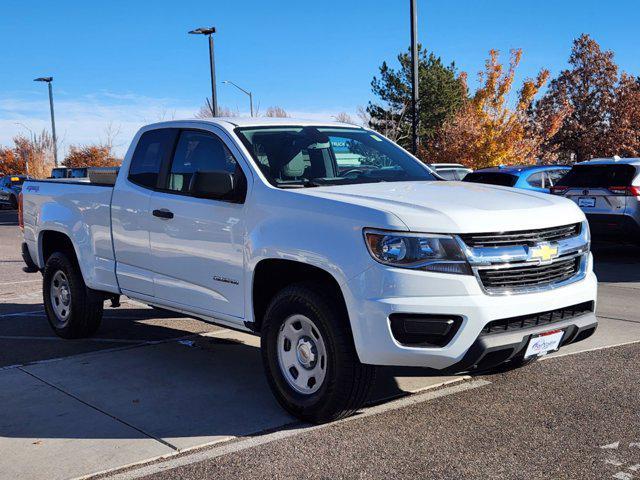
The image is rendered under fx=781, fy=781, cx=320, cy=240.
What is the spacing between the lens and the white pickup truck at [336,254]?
4.32 metres

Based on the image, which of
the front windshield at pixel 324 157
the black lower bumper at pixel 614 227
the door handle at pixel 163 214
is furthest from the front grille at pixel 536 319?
the black lower bumper at pixel 614 227

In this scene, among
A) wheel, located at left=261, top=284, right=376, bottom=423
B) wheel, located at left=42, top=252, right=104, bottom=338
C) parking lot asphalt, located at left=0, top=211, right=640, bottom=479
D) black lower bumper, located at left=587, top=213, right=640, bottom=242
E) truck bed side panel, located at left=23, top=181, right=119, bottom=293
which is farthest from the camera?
black lower bumper, located at left=587, top=213, right=640, bottom=242

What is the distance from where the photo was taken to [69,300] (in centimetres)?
727

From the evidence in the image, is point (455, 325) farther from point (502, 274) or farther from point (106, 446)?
point (106, 446)

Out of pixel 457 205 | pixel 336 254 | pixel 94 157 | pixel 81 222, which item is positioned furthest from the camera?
pixel 94 157

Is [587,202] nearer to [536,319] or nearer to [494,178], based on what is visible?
[494,178]

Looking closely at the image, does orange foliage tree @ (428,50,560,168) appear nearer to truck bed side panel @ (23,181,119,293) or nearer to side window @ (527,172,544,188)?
side window @ (527,172,544,188)

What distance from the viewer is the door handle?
18.8 feet

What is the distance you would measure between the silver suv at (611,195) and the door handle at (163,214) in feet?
29.6

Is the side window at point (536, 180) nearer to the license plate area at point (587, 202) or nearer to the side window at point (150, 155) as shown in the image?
the license plate area at point (587, 202)

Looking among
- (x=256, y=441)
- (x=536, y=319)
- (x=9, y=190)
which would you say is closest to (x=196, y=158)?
(x=256, y=441)

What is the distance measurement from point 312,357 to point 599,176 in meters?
9.72

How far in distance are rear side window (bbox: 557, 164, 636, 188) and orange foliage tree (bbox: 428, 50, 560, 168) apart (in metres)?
18.6

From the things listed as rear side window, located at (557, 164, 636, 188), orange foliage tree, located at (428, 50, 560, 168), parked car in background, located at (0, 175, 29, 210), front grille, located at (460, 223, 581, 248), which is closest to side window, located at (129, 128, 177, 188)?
front grille, located at (460, 223, 581, 248)
